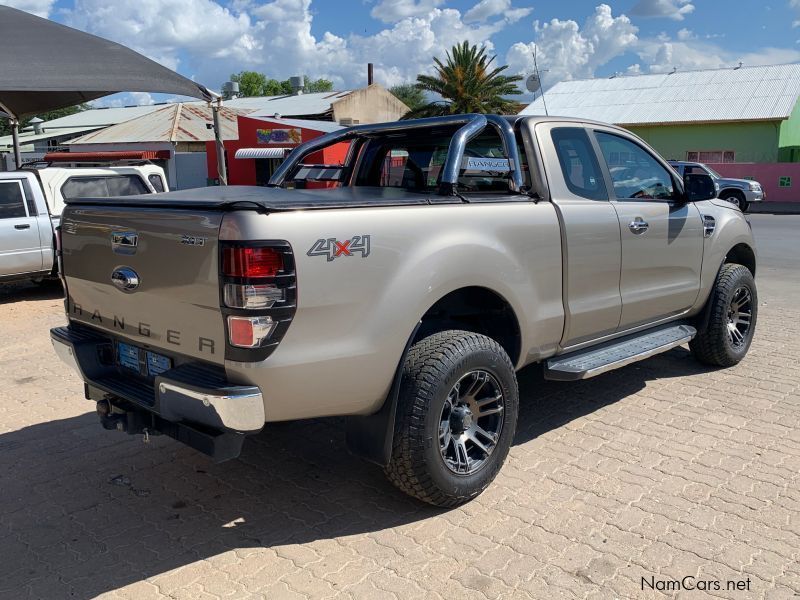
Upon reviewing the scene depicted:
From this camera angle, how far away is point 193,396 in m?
2.95

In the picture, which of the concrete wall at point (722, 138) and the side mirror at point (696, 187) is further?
the concrete wall at point (722, 138)

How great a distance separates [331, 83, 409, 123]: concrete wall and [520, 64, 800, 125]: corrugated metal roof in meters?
8.73

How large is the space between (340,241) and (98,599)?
173 centimetres

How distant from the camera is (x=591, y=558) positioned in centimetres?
317

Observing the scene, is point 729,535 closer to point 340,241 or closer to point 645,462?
point 645,462

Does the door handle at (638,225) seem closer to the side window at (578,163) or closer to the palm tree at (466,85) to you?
the side window at (578,163)

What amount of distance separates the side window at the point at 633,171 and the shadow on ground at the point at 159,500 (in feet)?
5.12

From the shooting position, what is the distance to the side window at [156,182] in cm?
1041

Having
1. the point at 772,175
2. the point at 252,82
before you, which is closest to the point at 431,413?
the point at 772,175

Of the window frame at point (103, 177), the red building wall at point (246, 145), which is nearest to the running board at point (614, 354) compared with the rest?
the window frame at point (103, 177)

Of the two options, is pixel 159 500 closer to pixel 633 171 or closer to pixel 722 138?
pixel 633 171

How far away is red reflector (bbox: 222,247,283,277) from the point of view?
9.20 feet

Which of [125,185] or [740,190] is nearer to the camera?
[125,185]

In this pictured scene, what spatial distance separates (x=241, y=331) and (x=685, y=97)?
36844mm
